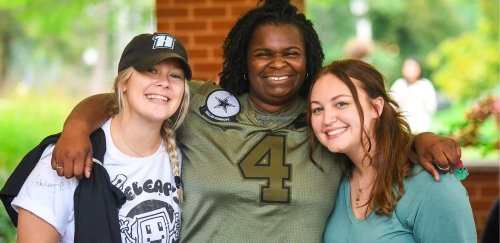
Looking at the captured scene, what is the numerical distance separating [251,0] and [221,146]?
1.67 m

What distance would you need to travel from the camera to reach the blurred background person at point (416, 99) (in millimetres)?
7453

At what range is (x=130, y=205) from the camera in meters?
2.56

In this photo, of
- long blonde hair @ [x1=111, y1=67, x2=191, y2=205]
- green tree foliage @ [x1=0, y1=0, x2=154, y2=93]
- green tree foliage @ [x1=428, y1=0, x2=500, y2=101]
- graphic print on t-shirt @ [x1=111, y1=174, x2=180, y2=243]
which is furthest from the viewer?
green tree foliage @ [x1=0, y1=0, x2=154, y2=93]

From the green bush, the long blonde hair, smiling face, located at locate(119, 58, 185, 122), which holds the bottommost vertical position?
the green bush

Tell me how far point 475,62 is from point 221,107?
7.71m

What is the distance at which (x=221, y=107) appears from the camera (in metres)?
2.94

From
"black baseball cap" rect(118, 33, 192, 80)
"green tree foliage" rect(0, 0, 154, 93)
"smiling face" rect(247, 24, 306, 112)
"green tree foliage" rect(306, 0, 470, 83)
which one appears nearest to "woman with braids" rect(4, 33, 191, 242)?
"black baseball cap" rect(118, 33, 192, 80)

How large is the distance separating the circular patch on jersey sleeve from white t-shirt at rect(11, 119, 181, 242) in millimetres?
265

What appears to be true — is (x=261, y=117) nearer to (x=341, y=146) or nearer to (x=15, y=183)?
(x=341, y=146)

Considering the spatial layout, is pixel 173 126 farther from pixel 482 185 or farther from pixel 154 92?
pixel 482 185

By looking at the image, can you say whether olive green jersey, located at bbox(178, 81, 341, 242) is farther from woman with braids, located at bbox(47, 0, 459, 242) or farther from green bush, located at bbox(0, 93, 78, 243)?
green bush, located at bbox(0, 93, 78, 243)

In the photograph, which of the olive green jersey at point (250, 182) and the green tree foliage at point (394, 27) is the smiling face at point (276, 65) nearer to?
the olive green jersey at point (250, 182)

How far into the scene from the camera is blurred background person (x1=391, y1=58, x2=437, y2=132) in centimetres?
745

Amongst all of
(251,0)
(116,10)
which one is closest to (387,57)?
(116,10)
